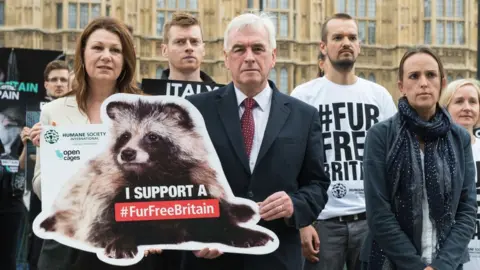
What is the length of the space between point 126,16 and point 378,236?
22.0m

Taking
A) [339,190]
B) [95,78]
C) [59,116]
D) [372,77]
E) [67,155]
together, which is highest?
[95,78]

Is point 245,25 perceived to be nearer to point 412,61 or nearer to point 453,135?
point 412,61

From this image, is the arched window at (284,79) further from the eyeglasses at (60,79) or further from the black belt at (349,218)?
the black belt at (349,218)

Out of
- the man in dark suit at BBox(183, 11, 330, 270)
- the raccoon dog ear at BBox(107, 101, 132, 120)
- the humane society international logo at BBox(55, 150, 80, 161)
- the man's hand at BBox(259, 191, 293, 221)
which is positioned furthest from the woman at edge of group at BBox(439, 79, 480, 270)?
the humane society international logo at BBox(55, 150, 80, 161)

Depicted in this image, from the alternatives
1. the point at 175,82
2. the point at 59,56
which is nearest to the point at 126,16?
the point at 59,56

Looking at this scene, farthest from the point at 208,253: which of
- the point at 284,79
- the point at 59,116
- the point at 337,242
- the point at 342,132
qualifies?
the point at 284,79

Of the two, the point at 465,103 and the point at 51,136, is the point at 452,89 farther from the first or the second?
the point at 51,136

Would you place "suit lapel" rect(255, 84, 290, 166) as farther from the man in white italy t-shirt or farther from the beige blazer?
the man in white italy t-shirt

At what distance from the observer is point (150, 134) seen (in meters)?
2.86

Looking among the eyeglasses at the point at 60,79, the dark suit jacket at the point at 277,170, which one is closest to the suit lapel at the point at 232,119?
the dark suit jacket at the point at 277,170

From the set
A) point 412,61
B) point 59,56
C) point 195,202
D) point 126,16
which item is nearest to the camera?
point 195,202

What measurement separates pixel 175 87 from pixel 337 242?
1.09 meters

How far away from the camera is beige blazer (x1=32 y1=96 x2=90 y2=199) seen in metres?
2.95

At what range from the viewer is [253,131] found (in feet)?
9.76
